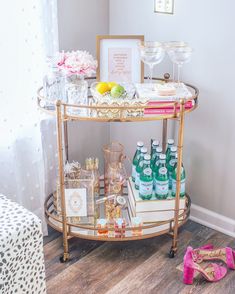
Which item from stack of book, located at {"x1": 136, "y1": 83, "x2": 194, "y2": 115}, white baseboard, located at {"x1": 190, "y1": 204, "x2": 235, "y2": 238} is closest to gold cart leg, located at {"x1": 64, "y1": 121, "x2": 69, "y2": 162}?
stack of book, located at {"x1": 136, "y1": 83, "x2": 194, "y2": 115}

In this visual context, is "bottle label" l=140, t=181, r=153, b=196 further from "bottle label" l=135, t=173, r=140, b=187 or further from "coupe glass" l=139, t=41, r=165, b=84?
"coupe glass" l=139, t=41, r=165, b=84

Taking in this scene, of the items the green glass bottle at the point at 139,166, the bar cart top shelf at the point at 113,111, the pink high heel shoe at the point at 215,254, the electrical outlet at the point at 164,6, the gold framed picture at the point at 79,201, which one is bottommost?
the pink high heel shoe at the point at 215,254

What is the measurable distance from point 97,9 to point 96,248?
4.06 feet

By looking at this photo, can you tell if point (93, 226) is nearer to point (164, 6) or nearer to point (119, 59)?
point (119, 59)

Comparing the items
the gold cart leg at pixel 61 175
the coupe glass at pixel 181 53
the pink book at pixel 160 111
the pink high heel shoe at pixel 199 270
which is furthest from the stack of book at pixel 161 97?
the pink high heel shoe at pixel 199 270

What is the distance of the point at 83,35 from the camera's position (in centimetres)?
238

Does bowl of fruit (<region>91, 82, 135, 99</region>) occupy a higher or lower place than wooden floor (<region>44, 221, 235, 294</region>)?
higher

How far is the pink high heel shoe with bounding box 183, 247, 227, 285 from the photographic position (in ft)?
6.46

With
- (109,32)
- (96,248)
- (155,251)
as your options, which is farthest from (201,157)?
(109,32)

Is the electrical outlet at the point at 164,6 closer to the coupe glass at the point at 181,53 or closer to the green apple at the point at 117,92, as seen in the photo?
the coupe glass at the point at 181,53

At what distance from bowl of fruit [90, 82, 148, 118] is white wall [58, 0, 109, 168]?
1.45 ft

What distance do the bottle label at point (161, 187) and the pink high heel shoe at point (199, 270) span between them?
0.28 metres

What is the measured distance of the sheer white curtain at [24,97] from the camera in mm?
1959

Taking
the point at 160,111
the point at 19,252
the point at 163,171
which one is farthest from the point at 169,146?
the point at 19,252
